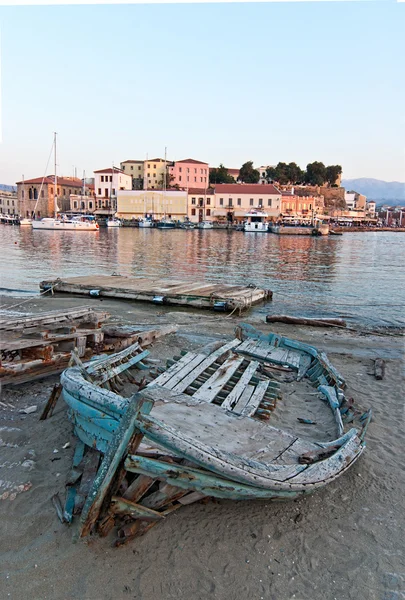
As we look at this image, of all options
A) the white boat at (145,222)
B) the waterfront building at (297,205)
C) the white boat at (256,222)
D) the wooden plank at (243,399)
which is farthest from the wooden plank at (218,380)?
the waterfront building at (297,205)

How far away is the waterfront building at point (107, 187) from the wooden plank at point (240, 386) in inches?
3702

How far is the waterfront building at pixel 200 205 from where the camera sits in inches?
3767

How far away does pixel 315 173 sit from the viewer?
→ 403 ft

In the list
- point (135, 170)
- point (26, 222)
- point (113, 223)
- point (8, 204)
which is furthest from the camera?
point (8, 204)

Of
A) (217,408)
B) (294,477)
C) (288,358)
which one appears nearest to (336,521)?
(294,477)

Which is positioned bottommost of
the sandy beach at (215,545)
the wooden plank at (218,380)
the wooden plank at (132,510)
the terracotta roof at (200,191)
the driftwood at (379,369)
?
the driftwood at (379,369)

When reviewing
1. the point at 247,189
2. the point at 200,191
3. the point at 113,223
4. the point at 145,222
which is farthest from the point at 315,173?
the point at 113,223

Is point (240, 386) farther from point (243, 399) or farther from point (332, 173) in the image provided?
point (332, 173)

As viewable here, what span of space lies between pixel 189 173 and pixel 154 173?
884 centimetres

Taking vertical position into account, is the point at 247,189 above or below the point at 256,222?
above

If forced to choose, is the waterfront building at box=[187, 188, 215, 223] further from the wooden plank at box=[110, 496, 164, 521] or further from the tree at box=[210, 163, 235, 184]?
the wooden plank at box=[110, 496, 164, 521]

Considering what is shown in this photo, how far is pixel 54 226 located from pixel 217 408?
75169mm

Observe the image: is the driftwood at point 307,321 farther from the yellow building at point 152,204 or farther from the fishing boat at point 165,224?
the yellow building at point 152,204

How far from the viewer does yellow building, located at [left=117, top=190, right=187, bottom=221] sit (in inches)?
3642
